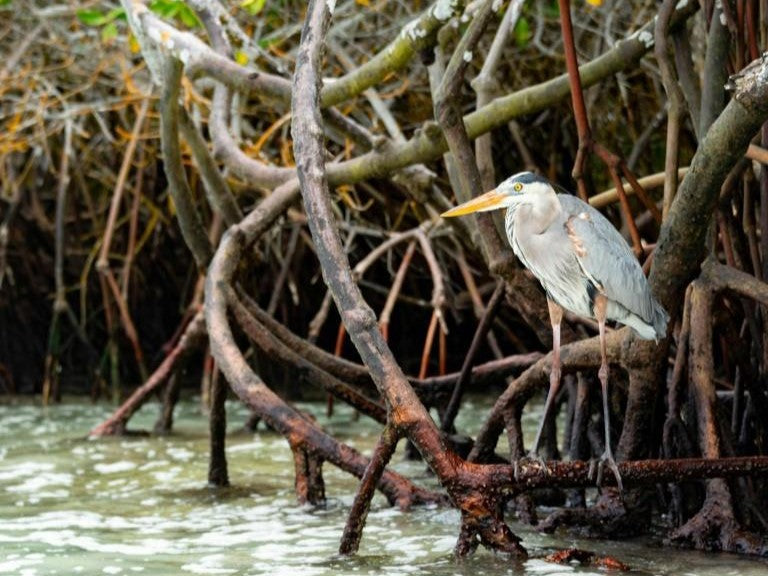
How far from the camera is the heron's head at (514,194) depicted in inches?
136

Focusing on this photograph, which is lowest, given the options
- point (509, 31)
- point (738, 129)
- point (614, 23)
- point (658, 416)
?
point (658, 416)

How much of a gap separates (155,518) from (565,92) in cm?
203

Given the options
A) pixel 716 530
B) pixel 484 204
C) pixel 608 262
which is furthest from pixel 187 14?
pixel 716 530

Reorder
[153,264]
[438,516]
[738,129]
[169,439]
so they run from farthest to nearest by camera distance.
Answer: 1. [153,264]
2. [169,439]
3. [438,516]
4. [738,129]

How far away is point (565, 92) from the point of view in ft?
15.3

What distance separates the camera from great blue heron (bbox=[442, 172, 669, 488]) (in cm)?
343

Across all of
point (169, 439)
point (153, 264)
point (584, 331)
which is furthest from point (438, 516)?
point (153, 264)

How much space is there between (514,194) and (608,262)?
30cm

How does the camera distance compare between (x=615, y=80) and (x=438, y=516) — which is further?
(x=615, y=80)

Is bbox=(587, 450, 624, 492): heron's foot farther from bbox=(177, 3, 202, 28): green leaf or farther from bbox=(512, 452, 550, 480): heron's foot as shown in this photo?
bbox=(177, 3, 202, 28): green leaf

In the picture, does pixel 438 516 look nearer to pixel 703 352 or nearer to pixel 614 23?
pixel 703 352

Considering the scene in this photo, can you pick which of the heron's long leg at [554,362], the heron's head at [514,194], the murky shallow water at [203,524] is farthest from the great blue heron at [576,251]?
the murky shallow water at [203,524]

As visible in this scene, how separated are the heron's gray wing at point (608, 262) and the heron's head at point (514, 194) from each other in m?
0.10

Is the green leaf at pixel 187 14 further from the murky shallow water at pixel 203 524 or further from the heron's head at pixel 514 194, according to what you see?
the heron's head at pixel 514 194
